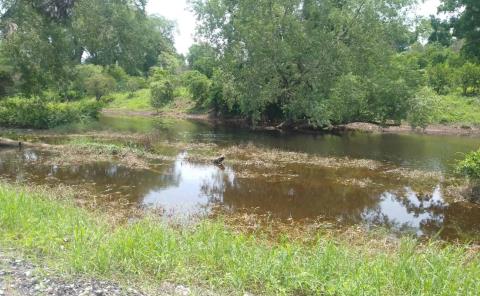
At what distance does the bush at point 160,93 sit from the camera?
47.1m

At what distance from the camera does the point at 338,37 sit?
31.9m

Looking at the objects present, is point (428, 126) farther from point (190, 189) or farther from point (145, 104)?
point (190, 189)

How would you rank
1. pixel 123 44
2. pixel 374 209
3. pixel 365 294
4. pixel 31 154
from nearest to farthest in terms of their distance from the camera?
pixel 365 294 < pixel 374 209 < pixel 31 154 < pixel 123 44

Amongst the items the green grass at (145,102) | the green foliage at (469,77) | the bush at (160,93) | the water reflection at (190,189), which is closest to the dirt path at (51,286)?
the water reflection at (190,189)

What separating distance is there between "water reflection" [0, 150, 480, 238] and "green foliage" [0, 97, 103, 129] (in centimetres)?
957

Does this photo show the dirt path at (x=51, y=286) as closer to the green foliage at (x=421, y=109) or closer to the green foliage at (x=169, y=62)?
the green foliage at (x=421, y=109)

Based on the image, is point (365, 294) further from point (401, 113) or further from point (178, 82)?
point (178, 82)

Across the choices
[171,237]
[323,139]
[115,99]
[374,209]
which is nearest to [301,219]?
[374,209]

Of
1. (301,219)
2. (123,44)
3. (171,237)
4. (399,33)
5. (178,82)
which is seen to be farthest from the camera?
(178,82)

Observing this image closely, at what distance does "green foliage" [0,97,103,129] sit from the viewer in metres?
27.7

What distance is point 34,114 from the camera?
91.1 ft

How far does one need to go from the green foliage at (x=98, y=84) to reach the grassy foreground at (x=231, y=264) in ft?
138

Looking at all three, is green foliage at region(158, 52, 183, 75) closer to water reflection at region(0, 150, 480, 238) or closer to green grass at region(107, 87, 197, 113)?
green grass at region(107, 87, 197, 113)

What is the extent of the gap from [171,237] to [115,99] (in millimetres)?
51902
